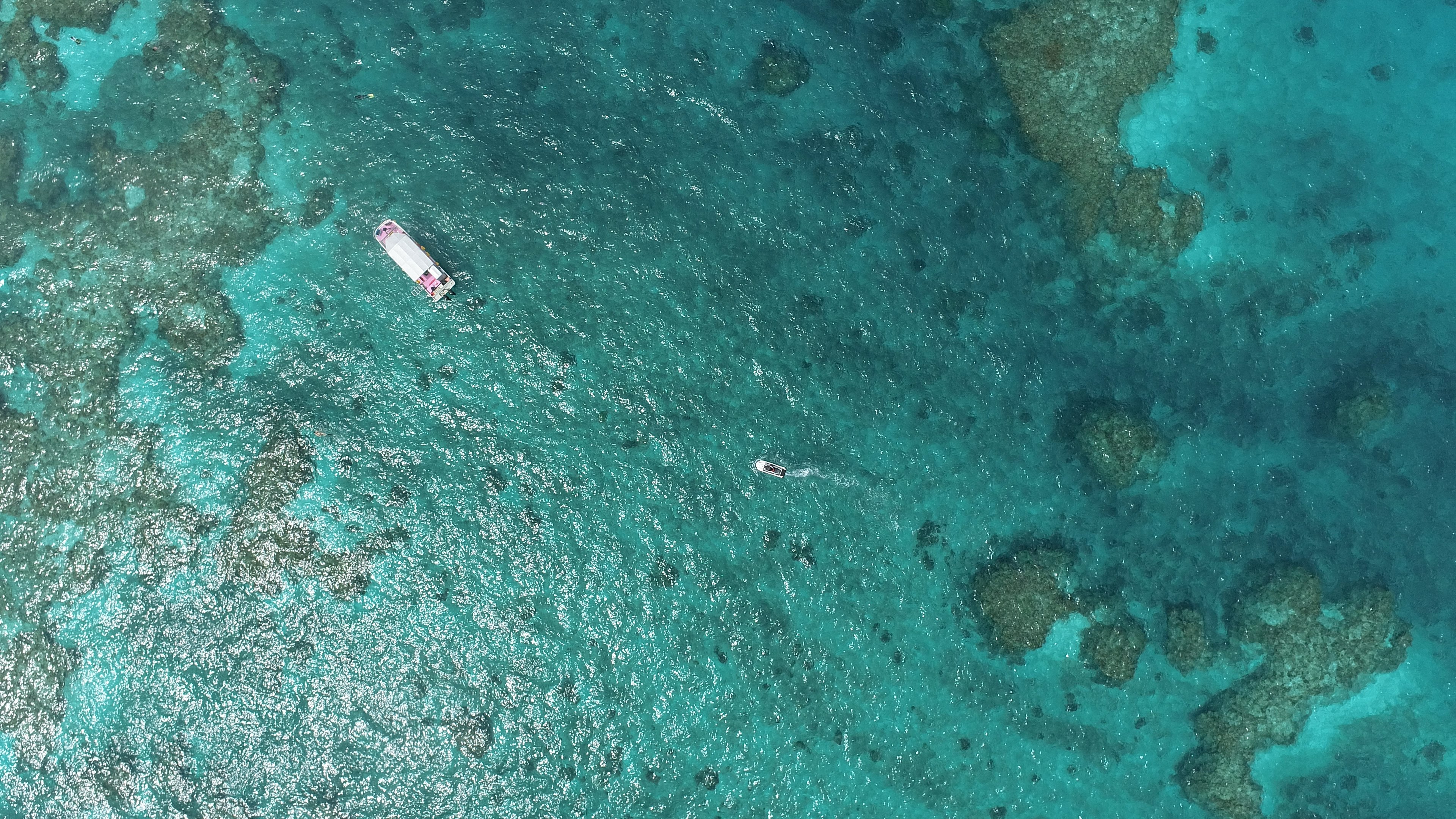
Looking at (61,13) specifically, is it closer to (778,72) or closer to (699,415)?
(778,72)

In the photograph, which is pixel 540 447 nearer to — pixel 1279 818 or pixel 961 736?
pixel 961 736

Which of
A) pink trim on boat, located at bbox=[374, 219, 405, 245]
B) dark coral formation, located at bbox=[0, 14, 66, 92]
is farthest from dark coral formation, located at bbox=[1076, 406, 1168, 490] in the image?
dark coral formation, located at bbox=[0, 14, 66, 92]

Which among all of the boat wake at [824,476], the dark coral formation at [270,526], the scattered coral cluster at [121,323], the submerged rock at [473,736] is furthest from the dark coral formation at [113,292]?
the boat wake at [824,476]

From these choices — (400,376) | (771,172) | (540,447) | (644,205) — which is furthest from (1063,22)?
(400,376)

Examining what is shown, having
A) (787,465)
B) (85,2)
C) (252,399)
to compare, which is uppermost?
(85,2)

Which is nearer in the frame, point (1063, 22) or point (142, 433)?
point (142, 433)

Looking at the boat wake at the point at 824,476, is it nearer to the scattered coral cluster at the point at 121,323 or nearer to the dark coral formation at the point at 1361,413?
the scattered coral cluster at the point at 121,323

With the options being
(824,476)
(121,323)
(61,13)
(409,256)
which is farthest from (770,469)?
(61,13)

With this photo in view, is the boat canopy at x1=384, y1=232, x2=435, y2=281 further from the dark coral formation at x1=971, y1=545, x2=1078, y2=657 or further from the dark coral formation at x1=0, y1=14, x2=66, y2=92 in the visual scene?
the dark coral formation at x1=971, y1=545, x2=1078, y2=657
